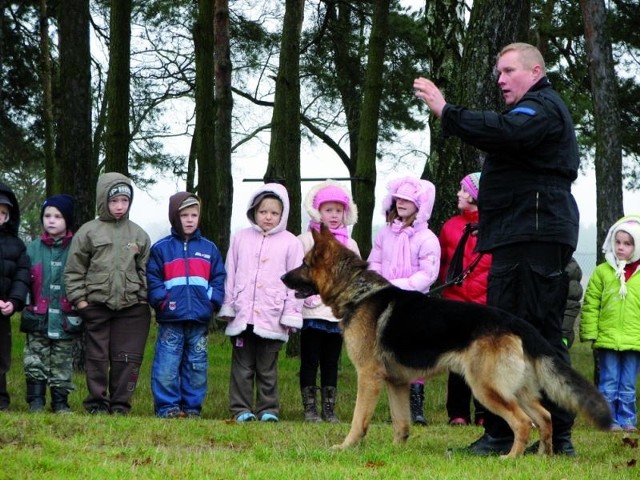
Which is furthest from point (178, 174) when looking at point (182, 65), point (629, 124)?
point (629, 124)


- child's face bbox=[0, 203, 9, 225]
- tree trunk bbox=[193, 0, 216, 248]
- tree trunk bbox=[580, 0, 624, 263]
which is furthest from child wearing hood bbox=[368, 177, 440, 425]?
tree trunk bbox=[193, 0, 216, 248]

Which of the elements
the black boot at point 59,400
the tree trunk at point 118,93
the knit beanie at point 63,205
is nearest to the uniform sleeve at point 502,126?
the knit beanie at point 63,205

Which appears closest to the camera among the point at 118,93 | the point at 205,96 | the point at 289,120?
the point at 118,93

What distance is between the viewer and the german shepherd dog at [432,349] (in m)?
6.87

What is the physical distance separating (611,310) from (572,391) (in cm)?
386

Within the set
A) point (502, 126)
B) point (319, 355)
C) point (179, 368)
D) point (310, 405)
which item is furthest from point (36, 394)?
point (502, 126)

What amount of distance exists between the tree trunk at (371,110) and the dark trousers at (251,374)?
27.5ft

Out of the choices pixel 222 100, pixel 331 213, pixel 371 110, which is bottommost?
pixel 331 213

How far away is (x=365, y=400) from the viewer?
24.8 ft

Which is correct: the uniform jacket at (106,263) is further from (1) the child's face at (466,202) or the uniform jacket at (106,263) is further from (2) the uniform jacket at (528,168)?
(2) the uniform jacket at (528,168)

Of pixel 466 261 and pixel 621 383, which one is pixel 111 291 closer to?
pixel 466 261

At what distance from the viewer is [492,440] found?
734cm

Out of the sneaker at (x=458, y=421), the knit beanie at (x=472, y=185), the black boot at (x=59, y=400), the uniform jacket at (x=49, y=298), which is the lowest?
the sneaker at (x=458, y=421)

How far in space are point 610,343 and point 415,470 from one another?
184 inches
